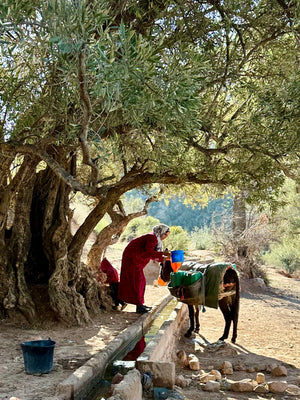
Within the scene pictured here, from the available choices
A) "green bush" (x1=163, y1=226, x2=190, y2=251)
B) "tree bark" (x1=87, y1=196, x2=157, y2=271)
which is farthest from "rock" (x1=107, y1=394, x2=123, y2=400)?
"green bush" (x1=163, y1=226, x2=190, y2=251)

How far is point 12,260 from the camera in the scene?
7074 mm

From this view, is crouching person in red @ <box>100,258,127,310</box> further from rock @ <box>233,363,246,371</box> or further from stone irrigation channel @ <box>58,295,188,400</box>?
rock @ <box>233,363,246,371</box>

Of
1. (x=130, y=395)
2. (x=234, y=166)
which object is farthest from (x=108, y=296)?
(x=130, y=395)

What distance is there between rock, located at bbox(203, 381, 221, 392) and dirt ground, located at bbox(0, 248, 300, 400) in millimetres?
81

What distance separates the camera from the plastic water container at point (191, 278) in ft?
23.4

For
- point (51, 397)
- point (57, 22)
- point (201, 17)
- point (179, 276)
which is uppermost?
point (201, 17)

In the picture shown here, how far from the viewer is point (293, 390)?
16.5ft

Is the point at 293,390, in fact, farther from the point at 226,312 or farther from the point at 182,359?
the point at 226,312

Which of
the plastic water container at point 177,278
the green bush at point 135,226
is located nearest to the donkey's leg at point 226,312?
the plastic water container at point 177,278

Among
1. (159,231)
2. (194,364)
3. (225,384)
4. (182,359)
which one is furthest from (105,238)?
(225,384)

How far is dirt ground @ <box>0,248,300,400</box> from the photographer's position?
4.35 m

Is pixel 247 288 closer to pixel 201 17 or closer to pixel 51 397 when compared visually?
pixel 201 17

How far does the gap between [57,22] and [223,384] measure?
4244mm

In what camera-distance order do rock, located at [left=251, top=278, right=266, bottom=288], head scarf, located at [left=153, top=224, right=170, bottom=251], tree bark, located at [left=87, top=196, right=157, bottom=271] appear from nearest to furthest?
head scarf, located at [left=153, top=224, right=170, bottom=251] → tree bark, located at [left=87, top=196, right=157, bottom=271] → rock, located at [left=251, top=278, right=266, bottom=288]
